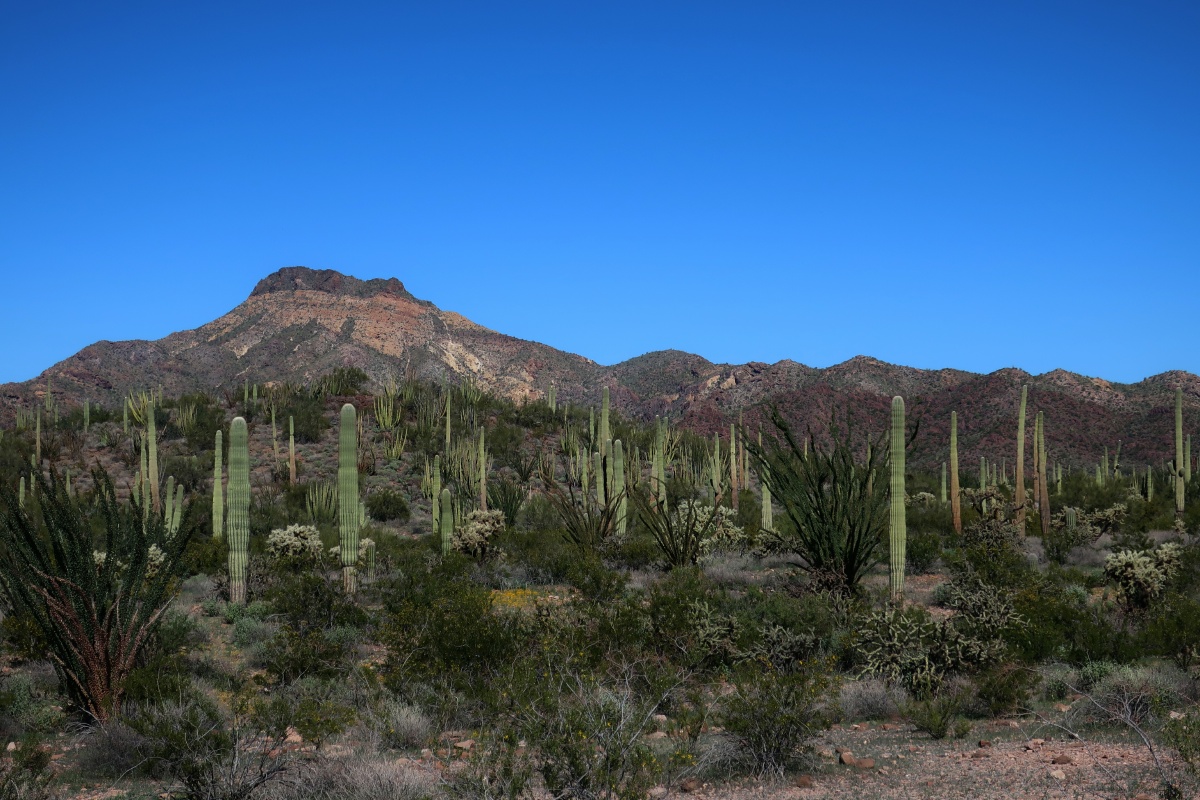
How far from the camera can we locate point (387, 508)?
2772 cm

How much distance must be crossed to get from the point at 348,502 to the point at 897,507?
7.63m

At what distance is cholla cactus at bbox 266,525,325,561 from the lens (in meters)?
16.3

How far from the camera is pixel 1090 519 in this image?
22531 mm

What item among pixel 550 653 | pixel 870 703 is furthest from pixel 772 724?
pixel 550 653

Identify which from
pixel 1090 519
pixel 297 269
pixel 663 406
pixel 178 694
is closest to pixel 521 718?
pixel 178 694

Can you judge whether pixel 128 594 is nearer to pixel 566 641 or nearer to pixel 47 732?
pixel 47 732

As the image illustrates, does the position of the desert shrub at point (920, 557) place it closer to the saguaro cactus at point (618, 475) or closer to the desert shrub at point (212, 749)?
the saguaro cactus at point (618, 475)

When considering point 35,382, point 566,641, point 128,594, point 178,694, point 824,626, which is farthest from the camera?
point 35,382

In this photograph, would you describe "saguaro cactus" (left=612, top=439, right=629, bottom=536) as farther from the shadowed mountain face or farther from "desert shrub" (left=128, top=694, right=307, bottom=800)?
the shadowed mountain face

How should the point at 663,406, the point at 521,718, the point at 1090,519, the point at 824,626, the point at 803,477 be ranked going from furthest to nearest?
the point at 663,406, the point at 1090,519, the point at 803,477, the point at 824,626, the point at 521,718

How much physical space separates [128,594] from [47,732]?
1241 mm

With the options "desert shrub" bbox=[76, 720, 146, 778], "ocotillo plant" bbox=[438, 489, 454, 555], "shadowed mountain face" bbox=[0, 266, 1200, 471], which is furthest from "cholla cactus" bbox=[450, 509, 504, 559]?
"shadowed mountain face" bbox=[0, 266, 1200, 471]

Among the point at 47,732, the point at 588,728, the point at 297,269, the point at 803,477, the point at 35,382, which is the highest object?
the point at 297,269

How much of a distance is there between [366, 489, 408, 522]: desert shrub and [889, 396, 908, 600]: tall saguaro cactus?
16.9 meters
